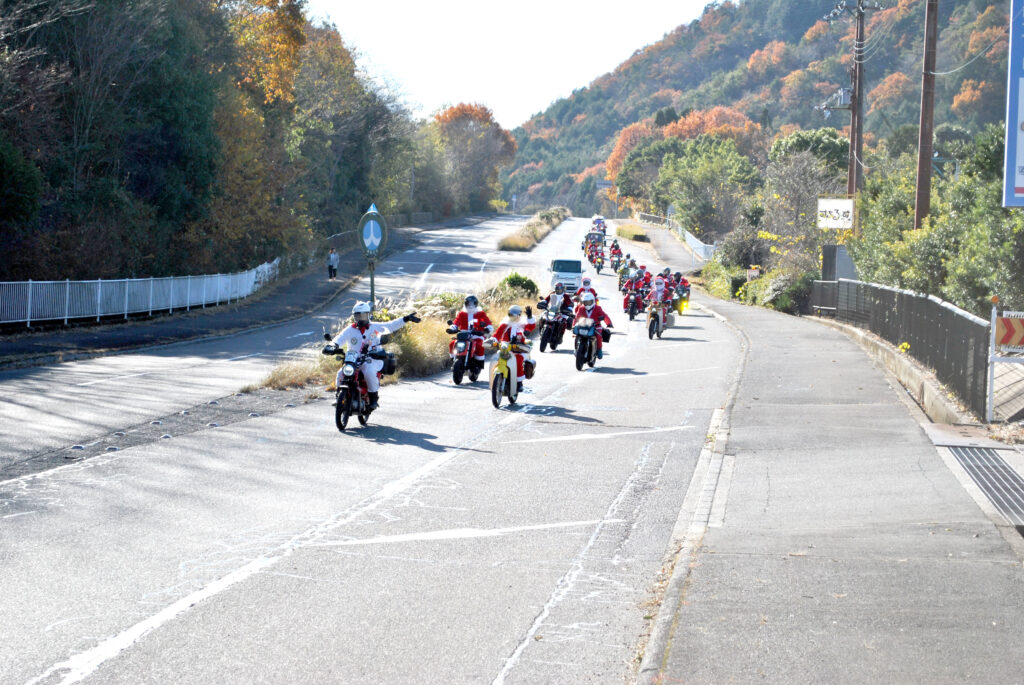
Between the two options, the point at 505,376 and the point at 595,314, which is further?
the point at 595,314

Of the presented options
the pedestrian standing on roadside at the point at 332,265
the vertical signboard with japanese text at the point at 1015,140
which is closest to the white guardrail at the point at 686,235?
the pedestrian standing on roadside at the point at 332,265

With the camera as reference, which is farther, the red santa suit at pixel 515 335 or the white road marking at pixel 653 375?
the white road marking at pixel 653 375

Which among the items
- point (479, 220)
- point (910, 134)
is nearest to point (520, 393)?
point (910, 134)

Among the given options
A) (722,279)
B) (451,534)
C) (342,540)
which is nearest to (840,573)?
(451,534)

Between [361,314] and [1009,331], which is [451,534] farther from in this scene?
[1009,331]

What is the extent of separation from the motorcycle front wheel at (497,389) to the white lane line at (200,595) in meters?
5.64

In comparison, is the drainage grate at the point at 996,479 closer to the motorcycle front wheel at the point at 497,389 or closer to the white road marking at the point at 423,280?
the motorcycle front wheel at the point at 497,389

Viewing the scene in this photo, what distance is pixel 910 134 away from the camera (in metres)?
92.8

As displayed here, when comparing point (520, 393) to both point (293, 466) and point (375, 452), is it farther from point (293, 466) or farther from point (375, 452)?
point (293, 466)

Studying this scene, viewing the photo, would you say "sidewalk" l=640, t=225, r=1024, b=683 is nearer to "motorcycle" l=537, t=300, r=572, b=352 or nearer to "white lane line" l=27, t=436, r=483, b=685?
"white lane line" l=27, t=436, r=483, b=685

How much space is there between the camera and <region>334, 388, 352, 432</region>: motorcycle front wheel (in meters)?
14.0

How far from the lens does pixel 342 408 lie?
553 inches

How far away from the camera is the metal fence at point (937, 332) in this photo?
1435 cm

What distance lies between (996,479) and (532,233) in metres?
84.6
